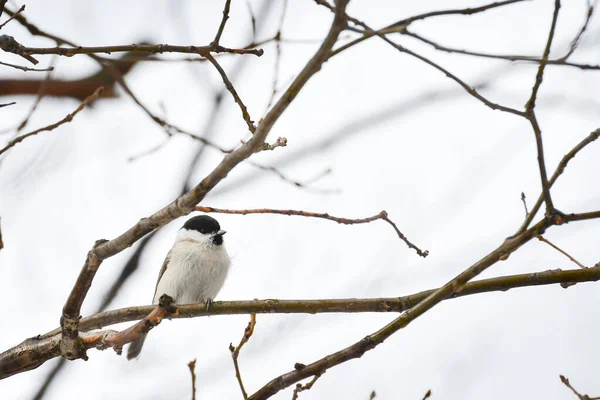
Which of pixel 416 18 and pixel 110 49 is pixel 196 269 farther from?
pixel 416 18

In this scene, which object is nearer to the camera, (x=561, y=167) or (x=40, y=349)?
(x=561, y=167)

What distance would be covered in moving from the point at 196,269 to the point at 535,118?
3.33 meters

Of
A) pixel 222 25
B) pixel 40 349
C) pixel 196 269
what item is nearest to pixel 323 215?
pixel 222 25

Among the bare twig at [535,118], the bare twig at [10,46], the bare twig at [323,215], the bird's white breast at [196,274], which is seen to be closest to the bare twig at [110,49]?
the bare twig at [10,46]

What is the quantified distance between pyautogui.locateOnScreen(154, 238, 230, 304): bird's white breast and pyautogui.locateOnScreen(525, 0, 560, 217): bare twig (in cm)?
325

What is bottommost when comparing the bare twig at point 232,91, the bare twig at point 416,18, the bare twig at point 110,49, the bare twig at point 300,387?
the bare twig at point 300,387

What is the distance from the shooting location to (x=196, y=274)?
15.4 ft

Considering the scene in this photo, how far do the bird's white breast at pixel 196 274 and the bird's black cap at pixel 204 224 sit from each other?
239 millimetres

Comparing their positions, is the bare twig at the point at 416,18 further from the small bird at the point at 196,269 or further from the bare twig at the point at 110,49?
the small bird at the point at 196,269

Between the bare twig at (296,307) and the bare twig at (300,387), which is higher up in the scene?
the bare twig at (296,307)

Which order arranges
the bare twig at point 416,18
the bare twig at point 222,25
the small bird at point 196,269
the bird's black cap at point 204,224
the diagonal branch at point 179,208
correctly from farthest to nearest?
the bird's black cap at point 204,224 → the small bird at point 196,269 → the bare twig at point 222,25 → the bare twig at point 416,18 → the diagonal branch at point 179,208

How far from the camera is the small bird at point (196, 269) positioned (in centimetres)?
470

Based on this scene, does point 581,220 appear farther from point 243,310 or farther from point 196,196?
point 243,310

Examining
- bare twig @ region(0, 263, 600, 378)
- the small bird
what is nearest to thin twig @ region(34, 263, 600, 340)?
bare twig @ region(0, 263, 600, 378)
